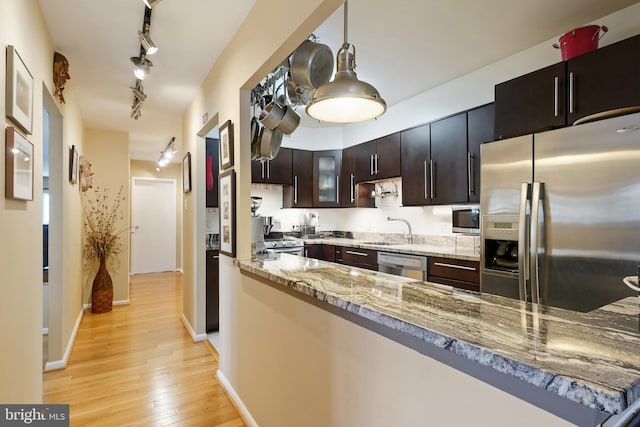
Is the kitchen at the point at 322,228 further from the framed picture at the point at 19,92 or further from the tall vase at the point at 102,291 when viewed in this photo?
the tall vase at the point at 102,291

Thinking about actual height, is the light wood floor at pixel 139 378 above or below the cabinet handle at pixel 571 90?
below

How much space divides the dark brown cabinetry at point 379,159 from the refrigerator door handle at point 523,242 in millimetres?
1791

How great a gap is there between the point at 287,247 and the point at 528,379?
357 cm

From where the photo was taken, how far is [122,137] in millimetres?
4773

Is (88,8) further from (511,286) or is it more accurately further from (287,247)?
(511,286)

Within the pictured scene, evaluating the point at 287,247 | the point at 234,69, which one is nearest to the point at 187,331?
the point at 287,247

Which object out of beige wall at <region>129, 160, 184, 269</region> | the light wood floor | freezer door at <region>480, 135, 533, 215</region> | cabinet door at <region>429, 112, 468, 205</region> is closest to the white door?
beige wall at <region>129, 160, 184, 269</region>

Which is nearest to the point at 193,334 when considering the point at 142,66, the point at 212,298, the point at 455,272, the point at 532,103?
the point at 212,298

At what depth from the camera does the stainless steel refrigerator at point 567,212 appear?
5.36 feet

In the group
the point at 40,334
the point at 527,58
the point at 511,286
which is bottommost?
the point at 40,334

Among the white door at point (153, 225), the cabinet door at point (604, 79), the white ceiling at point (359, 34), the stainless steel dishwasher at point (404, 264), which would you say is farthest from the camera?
the white door at point (153, 225)

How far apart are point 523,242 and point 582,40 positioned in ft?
4.41

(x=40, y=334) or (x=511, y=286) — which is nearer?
(x=40, y=334)

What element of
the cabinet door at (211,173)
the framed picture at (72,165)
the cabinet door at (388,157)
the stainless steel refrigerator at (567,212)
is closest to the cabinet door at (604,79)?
the stainless steel refrigerator at (567,212)
